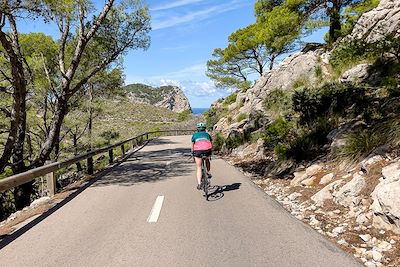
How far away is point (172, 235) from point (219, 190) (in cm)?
392

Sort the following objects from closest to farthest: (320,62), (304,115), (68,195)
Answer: (68,195)
(304,115)
(320,62)

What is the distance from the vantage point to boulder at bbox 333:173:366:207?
23.4ft

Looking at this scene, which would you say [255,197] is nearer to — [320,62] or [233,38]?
[320,62]

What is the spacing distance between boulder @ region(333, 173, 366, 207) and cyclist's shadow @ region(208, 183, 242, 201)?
9.44ft

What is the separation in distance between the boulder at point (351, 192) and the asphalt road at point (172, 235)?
1.21 meters

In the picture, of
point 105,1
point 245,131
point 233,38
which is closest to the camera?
point 105,1

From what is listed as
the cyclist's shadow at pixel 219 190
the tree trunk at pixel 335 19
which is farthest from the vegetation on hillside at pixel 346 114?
the tree trunk at pixel 335 19

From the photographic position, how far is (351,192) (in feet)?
23.9

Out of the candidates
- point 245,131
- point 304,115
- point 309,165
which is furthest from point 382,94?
point 245,131

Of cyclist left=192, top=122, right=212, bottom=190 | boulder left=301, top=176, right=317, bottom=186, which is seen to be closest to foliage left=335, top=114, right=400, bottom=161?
boulder left=301, top=176, right=317, bottom=186

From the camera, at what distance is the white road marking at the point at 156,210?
23.5 feet

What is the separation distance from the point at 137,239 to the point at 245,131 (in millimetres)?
13846

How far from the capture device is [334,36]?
24844mm

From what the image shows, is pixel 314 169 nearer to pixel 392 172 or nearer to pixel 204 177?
pixel 204 177
